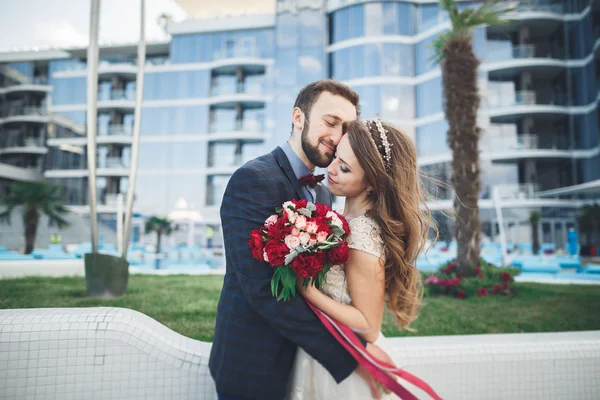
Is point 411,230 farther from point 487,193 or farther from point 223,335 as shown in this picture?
point 487,193

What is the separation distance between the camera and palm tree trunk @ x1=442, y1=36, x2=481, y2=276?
30.1 feet

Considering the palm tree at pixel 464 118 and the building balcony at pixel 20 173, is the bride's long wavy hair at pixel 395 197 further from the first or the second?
the building balcony at pixel 20 173

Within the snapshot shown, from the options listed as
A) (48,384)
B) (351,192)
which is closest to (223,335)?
(351,192)

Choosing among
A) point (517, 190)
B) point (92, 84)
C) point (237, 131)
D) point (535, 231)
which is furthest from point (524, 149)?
point (92, 84)

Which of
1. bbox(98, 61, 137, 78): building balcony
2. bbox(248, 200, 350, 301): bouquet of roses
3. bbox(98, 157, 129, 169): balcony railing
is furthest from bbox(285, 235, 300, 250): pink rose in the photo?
bbox(98, 61, 137, 78): building balcony

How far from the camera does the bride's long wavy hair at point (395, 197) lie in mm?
2082

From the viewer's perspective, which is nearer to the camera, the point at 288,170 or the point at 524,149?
the point at 288,170

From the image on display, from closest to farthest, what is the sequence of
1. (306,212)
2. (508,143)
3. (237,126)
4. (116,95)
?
(306,212), (508,143), (237,126), (116,95)

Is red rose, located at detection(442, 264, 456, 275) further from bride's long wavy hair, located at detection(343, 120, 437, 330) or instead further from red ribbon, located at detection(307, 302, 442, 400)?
red ribbon, located at detection(307, 302, 442, 400)

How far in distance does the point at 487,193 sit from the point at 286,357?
30448mm

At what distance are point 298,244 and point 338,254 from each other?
0.22 meters

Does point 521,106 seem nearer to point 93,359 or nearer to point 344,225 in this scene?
point 344,225

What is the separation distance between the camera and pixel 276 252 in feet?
5.45

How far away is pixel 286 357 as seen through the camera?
1.98m
